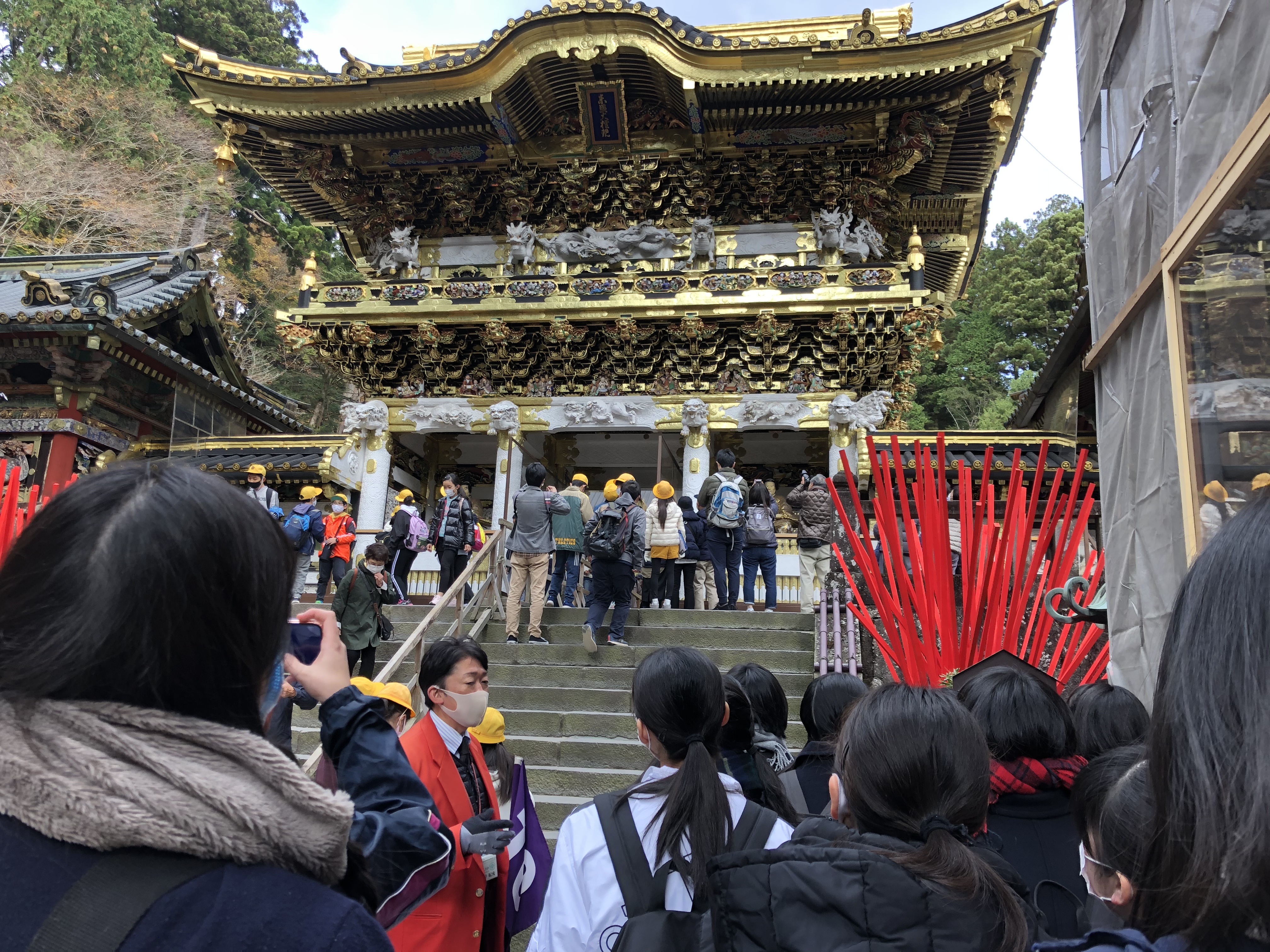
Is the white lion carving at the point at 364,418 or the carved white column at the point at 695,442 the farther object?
the white lion carving at the point at 364,418

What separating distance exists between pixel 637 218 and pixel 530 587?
23.8ft

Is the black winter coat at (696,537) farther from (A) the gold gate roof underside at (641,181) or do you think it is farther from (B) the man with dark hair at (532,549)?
(A) the gold gate roof underside at (641,181)

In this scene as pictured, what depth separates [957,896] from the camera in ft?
4.35

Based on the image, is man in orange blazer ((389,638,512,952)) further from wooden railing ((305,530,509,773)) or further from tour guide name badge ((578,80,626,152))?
tour guide name badge ((578,80,626,152))

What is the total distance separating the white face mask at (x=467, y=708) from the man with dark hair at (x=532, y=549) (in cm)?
464

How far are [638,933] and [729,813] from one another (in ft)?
1.10

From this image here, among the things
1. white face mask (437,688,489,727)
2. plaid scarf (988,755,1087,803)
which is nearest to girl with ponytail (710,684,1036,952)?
plaid scarf (988,755,1087,803)

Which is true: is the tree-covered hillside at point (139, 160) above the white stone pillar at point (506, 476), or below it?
above

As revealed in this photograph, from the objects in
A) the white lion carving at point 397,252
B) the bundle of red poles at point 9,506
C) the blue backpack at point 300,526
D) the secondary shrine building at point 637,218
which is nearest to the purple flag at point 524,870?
the bundle of red poles at point 9,506

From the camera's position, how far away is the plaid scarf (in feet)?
6.64

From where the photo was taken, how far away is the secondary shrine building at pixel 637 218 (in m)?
11.2

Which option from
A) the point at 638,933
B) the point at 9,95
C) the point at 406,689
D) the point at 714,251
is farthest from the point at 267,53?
the point at 638,933

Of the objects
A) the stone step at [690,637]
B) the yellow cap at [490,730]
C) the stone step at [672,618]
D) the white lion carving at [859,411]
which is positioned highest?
the white lion carving at [859,411]

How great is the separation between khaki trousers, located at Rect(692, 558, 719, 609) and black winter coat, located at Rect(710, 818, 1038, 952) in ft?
24.1
